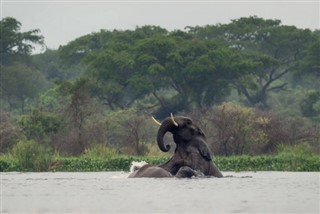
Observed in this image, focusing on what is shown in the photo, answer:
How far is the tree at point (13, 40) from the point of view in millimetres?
93812

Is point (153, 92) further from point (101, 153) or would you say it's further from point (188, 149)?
point (188, 149)

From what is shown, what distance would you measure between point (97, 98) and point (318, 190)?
5667cm

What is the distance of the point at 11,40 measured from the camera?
95.0m

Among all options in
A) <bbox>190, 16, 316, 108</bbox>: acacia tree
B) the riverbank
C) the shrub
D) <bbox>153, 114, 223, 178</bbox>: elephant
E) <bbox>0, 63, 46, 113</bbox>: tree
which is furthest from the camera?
<bbox>0, 63, 46, 113</bbox>: tree

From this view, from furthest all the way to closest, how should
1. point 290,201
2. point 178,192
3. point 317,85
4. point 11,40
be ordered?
point 317,85 < point 11,40 < point 178,192 < point 290,201

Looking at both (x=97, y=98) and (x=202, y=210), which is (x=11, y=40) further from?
(x=202, y=210)

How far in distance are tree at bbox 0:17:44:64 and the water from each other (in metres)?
65.8

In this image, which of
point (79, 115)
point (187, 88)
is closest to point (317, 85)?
point (187, 88)

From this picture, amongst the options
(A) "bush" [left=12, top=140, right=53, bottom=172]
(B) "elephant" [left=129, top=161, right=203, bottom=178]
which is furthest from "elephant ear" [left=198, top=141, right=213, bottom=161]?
(A) "bush" [left=12, top=140, right=53, bottom=172]

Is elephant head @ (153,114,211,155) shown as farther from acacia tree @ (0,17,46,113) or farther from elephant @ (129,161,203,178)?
acacia tree @ (0,17,46,113)

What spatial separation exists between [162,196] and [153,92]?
58525 millimetres

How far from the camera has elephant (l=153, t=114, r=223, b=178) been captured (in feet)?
92.3

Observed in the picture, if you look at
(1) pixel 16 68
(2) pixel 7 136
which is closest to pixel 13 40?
(1) pixel 16 68

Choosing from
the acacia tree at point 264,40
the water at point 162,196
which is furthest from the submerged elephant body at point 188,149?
the acacia tree at point 264,40
